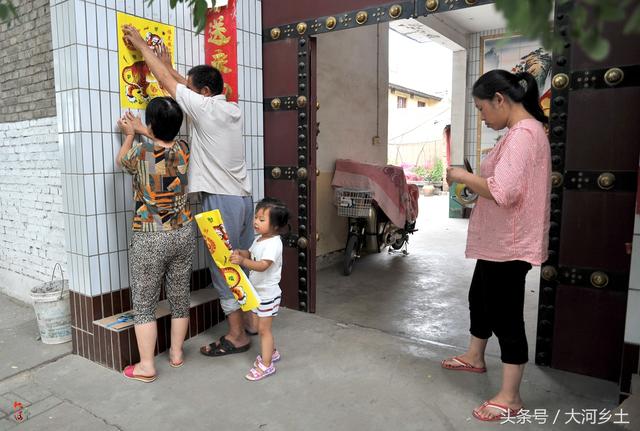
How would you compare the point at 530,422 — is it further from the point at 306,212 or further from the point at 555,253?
the point at 306,212

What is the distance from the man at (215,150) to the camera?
8.93 feet

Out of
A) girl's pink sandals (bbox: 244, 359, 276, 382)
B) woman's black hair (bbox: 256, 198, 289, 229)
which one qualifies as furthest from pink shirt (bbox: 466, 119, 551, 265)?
girl's pink sandals (bbox: 244, 359, 276, 382)

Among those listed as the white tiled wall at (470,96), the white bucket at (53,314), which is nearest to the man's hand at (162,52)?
the white bucket at (53,314)

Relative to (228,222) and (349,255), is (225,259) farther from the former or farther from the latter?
(349,255)

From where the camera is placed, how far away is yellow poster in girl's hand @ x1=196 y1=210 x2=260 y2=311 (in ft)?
8.32

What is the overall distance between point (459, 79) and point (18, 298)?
7911mm

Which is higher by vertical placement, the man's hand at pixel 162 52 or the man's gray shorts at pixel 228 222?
the man's hand at pixel 162 52

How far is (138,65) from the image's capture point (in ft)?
9.61

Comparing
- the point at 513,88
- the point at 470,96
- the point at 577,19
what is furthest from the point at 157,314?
the point at 470,96

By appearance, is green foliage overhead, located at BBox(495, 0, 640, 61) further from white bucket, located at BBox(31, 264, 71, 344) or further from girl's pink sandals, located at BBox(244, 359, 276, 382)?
white bucket, located at BBox(31, 264, 71, 344)

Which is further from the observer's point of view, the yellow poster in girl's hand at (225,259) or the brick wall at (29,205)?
the brick wall at (29,205)

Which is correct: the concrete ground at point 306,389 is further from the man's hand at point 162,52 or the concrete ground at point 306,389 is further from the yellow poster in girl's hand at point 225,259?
the man's hand at point 162,52

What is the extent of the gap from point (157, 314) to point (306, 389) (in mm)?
1055

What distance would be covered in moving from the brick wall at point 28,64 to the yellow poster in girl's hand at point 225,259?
183 cm
